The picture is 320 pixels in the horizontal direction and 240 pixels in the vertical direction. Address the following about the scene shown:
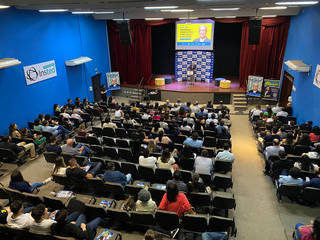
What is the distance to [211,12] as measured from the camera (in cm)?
1162

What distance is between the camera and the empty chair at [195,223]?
3719 mm

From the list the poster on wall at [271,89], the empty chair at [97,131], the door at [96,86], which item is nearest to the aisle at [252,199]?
the empty chair at [97,131]

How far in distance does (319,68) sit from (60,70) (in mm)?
A: 10094

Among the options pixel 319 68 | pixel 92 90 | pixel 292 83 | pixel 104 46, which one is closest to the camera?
pixel 319 68

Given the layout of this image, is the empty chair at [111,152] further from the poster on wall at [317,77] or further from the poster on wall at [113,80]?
the poster on wall at [113,80]

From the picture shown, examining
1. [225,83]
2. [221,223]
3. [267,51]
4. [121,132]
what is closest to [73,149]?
[121,132]

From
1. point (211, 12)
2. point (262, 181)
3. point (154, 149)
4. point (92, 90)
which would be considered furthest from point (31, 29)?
point (262, 181)

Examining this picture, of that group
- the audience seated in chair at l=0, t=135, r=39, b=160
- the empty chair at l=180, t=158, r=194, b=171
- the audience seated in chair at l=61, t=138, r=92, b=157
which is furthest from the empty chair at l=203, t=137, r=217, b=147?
the audience seated in chair at l=0, t=135, r=39, b=160

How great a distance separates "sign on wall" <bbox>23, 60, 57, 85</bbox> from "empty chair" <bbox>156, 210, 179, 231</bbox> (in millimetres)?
7458

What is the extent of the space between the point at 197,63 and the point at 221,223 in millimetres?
12248

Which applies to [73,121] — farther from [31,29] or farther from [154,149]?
[154,149]

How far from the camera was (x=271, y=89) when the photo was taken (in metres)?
11.8

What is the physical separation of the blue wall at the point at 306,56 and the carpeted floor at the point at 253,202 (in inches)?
104

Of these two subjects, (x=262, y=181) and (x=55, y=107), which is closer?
(x=262, y=181)
